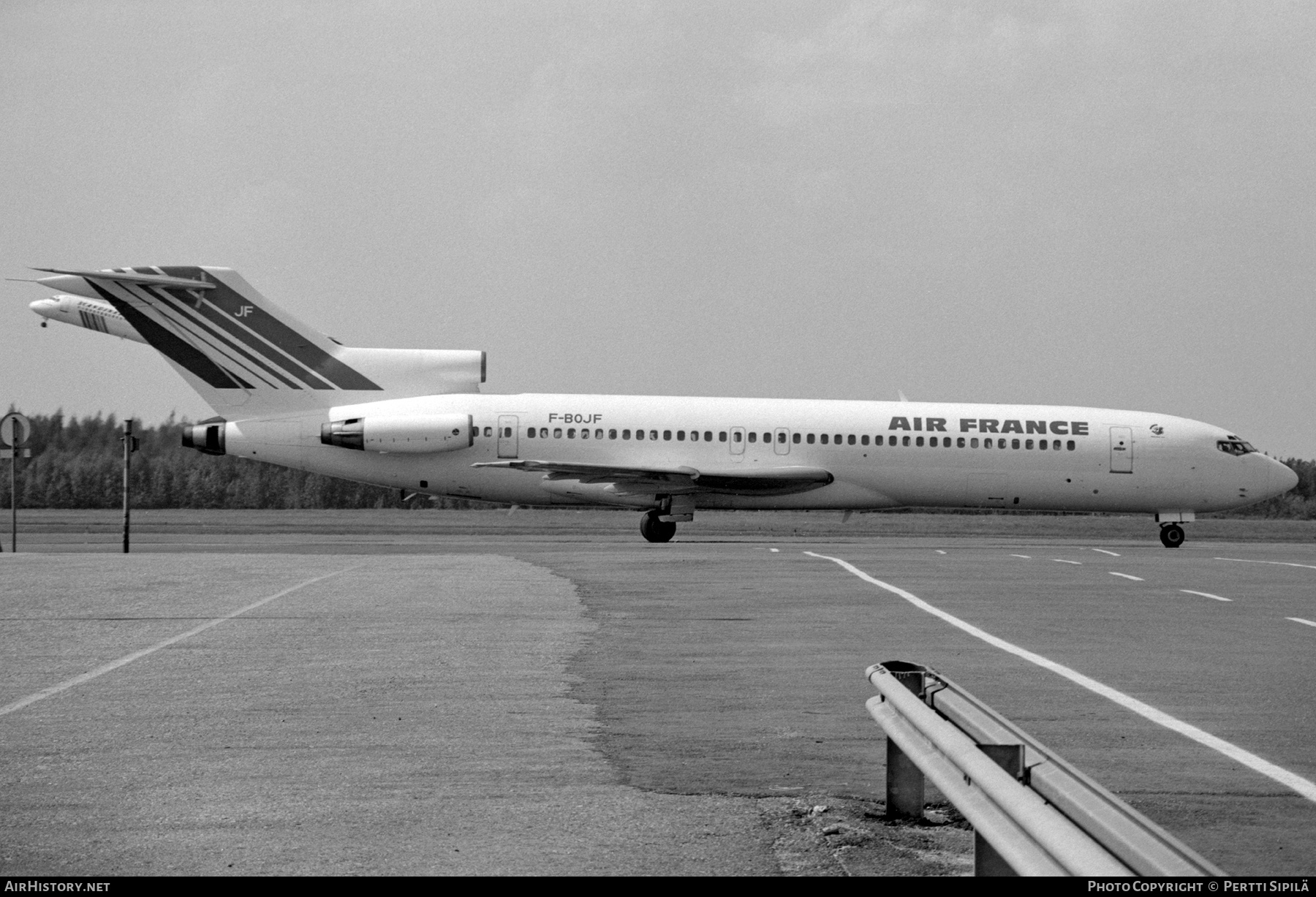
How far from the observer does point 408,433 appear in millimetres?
36938

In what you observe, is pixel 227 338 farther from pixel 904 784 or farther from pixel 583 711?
pixel 904 784

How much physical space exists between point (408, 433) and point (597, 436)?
14.3 ft

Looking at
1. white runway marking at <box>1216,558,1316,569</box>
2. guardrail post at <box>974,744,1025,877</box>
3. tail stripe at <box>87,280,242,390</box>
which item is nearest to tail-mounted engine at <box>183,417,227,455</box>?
tail stripe at <box>87,280,242,390</box>

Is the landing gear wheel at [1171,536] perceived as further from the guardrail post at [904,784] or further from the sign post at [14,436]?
the guardrail post at [904,784]

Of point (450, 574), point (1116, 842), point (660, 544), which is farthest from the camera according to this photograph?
point (660, 544)

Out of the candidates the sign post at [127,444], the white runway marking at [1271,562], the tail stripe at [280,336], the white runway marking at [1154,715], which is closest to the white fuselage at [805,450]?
the tail stripe at [280,336]

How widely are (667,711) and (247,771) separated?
2.95 m

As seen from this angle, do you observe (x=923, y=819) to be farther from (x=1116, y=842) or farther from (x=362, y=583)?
(x=362, y=583)

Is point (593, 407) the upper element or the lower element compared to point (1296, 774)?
upper

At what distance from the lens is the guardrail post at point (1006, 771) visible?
15.7 ft

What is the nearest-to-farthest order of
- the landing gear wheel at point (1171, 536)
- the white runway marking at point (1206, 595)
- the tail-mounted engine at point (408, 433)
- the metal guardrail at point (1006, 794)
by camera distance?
the metal guardrail at point (1006, 794)
the white runway marking at point (1206, 595)
the tail-mounted engine at point (408, 433)
the landing gear wheel at point (1171, 536)

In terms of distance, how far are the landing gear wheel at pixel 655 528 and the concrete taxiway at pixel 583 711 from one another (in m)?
14.1

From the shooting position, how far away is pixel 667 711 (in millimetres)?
9742

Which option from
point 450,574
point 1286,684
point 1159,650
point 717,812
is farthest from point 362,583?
point 717,812
